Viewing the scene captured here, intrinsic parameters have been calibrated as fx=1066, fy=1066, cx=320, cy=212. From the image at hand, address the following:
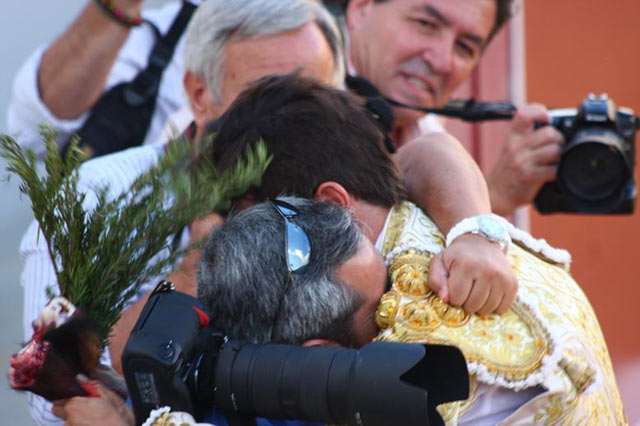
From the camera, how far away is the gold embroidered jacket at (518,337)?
1.57 meters

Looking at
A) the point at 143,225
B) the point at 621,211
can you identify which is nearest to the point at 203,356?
the point at 143,225

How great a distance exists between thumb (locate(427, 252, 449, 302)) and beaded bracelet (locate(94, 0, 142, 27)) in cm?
126

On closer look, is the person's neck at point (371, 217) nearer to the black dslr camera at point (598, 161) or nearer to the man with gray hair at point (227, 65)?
the man with gray hair at point (227, 65)

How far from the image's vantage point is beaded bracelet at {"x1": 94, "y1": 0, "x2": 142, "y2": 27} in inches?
103

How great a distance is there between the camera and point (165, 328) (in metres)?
1.45

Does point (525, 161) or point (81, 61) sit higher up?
point (81, 61)

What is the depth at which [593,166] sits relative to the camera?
9.19 ft

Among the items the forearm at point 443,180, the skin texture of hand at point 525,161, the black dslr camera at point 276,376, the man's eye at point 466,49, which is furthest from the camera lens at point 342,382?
the man's eye at point 466,49

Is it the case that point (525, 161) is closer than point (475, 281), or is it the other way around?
point (475, 281)

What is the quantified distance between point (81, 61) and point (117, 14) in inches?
6.4

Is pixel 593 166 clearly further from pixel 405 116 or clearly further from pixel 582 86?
pixel 582 86

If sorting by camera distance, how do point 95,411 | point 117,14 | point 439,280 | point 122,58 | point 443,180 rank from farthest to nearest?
1. point 122,58
2. point 117,14
3. point 443,180
4. point 439,280
5. point 95,411

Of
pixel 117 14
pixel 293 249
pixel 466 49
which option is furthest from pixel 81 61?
pixel 293 249

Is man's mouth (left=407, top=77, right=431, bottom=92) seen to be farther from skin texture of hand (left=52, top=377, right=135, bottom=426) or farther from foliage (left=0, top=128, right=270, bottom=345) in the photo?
skin texture of hand (left=52, top=377, right=135, bottom=426)
